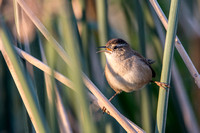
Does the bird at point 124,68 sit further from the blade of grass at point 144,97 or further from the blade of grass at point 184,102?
the blade of grass at point 184,102

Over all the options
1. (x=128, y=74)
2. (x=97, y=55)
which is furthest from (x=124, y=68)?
(x=97, y=55)

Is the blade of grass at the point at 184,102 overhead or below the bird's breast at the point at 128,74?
below

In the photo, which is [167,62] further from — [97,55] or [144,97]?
[97,55]

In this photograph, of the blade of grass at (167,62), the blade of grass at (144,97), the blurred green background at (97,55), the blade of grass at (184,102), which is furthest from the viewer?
the blade of grass at (184,102)

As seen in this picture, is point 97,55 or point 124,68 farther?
point 97,55

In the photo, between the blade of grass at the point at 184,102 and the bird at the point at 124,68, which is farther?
the blade of grass at the point at 184,102

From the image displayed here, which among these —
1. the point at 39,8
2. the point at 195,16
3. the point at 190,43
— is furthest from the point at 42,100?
the point at 195,16

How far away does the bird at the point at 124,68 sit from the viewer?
1829mm

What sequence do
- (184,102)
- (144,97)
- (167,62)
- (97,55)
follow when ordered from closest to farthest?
1. (167,62)
2. (144,97)
3. (184,102)
4. (97,55)

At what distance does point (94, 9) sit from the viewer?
7.44ft

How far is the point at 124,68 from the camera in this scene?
1.84 m

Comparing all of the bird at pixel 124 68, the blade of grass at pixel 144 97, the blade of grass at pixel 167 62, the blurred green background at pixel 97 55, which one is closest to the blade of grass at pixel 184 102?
the blurred green background at pixel 97 55

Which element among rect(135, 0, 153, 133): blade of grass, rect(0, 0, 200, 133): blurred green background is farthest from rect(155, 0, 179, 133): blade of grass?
rect(135, 0, 153, 133): blade of grass

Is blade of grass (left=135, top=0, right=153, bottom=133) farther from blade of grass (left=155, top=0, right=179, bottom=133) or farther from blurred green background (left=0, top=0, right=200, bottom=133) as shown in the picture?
blade of grass (left=155, top=0, right=179, bottom=133)
